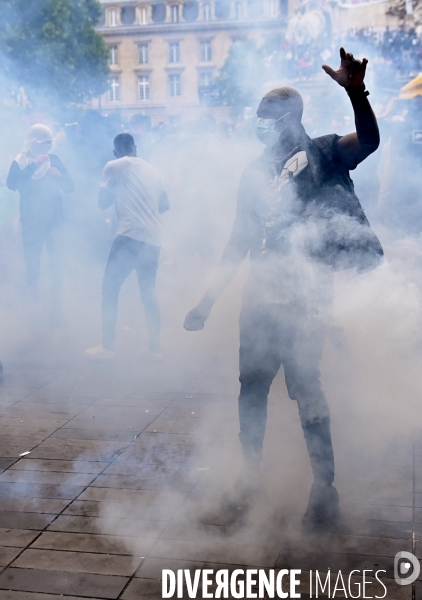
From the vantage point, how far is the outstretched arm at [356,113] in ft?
8.41

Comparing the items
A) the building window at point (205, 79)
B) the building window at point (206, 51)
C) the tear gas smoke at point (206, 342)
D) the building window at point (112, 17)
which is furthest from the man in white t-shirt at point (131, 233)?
the building window at point (205, 79)

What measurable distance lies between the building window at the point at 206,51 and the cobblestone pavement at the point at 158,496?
3749mm

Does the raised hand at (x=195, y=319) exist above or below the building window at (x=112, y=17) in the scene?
below

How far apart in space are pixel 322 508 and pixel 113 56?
7.25 metres

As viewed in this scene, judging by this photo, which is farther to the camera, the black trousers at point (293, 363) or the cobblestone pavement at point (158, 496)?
the black trousers at point (293, 363)

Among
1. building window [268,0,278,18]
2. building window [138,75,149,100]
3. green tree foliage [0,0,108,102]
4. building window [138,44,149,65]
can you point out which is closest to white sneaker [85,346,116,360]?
green tree foliage [0,0,108,102]

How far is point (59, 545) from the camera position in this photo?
2.75m

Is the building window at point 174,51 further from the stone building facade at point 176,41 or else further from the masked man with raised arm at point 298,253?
the masked man with raised arm at point 298,253

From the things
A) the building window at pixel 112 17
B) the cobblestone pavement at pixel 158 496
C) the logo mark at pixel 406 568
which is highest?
the building window at pixel 112 17

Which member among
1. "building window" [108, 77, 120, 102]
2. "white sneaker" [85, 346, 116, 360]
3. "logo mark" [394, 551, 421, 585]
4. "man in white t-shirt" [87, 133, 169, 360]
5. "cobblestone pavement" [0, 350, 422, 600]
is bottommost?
"logo mark" [394, 551, 421, 585]

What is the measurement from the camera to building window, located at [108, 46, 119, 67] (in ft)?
27.6

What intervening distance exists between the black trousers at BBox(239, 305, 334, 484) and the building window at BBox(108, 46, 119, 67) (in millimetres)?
5932

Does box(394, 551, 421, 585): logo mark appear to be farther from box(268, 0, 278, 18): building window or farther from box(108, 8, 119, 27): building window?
box(108, 8, 119, 27): building window

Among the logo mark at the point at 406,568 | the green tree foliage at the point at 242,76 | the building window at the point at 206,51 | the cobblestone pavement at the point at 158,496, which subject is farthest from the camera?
the green tree foliage at the point at 242,76
